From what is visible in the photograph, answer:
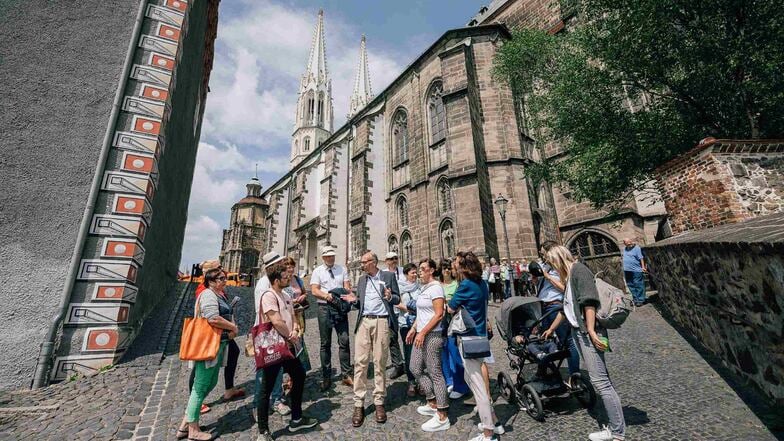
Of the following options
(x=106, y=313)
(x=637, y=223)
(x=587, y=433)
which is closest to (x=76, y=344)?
(x=106, y=313)

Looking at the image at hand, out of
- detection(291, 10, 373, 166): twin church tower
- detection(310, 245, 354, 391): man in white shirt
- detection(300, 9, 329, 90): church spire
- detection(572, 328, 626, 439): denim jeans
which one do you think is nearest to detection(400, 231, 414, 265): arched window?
detection(310, 245, 354, 391): man in white shirt

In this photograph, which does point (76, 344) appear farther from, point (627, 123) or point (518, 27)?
point (518, 27)

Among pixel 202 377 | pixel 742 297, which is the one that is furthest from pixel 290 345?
pixel 742 297

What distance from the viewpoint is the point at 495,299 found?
11.7 meters

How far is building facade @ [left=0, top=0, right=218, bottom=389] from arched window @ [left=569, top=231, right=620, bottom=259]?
14.8 meters

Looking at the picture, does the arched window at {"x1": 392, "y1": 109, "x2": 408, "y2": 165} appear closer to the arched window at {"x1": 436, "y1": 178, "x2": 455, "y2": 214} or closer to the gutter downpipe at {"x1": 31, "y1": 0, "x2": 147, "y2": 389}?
the arched window at {"x1": 436, "y1": 178, "x2": 455, "y2": 214}

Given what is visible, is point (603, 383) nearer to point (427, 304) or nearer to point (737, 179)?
point (427, 304)

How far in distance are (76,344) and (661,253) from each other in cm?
976

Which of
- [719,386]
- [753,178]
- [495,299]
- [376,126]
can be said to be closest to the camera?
[719,386]

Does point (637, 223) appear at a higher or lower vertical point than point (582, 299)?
higher

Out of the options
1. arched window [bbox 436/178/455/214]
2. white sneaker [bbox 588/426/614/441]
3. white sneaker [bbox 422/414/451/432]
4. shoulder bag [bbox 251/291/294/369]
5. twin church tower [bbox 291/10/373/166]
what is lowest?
white sneaker [bbox 422/414/451/432]

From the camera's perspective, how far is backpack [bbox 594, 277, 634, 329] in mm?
2480

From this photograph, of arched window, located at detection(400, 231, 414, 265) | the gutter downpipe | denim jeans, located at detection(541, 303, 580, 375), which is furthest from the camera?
arched window, located at detection(400, 231, 414, 265)

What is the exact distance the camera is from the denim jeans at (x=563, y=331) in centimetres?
346
